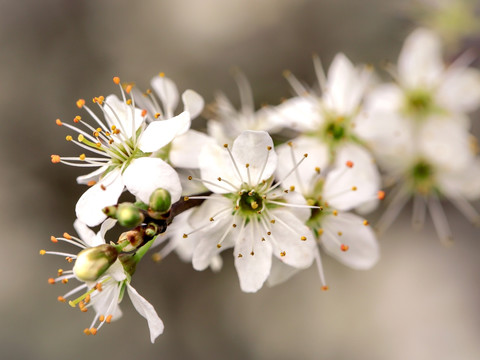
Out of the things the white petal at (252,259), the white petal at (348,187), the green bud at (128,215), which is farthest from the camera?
the white petal at (348,187)

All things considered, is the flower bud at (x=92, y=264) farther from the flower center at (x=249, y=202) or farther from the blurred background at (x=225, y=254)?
the blurred background at (x=225, y=254)

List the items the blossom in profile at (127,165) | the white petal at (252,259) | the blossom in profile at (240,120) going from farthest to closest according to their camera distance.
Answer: the blossom in profile at (240,120) → the white petal at (252,259) → the blossom in profile at (127,165)

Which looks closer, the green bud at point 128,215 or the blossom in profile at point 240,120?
the green bud at point 128,215

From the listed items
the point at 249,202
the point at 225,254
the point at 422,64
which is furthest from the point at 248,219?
the point at 225,254

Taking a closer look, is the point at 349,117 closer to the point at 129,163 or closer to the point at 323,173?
the point at 323,173

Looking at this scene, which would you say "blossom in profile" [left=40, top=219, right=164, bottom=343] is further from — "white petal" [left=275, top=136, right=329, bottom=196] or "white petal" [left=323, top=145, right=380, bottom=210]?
"white petal" [left=323, top=145, right=380, bottom=210]

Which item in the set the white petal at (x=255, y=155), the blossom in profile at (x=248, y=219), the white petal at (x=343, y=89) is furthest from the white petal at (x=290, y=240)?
the white petal at (x=343, y=89)

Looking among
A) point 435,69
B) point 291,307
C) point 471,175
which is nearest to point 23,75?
point 291,307
